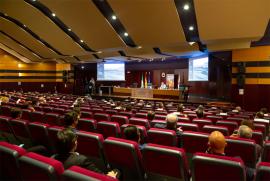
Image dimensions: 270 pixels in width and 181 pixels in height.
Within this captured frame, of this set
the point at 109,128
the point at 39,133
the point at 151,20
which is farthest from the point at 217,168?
the point at 151,20

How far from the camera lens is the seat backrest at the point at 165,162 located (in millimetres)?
2270

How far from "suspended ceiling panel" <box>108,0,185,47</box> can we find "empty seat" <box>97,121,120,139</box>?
6059mm

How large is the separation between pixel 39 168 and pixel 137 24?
934 cm

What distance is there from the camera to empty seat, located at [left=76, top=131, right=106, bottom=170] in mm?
2871

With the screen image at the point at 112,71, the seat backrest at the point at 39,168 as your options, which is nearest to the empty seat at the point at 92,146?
the seat backrest at the point at 39,168

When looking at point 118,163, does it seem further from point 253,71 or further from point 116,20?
point 253,71

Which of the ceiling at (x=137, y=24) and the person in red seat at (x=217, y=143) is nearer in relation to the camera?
the person in red seat at (x=217, y=143)

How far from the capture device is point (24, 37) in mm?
16641

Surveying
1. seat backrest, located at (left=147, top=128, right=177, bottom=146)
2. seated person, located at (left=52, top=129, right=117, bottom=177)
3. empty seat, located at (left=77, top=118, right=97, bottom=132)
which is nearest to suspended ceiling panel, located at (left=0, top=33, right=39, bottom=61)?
empty seat, located at (left=77, top=118, right=97, bottom=132)

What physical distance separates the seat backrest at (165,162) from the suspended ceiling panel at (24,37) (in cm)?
1573

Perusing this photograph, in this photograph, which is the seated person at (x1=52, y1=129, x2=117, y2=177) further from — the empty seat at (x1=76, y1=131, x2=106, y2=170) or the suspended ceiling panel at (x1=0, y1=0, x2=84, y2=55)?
the suspended ceiling panel at (x1=0, y1=0, x2=84, y2=55)

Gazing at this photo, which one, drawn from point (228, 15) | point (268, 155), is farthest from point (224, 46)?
point (268, 155)

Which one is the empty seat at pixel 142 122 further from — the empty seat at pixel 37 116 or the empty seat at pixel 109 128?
the empty seat at pixel 37 116

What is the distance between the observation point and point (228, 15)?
27.2 ft
